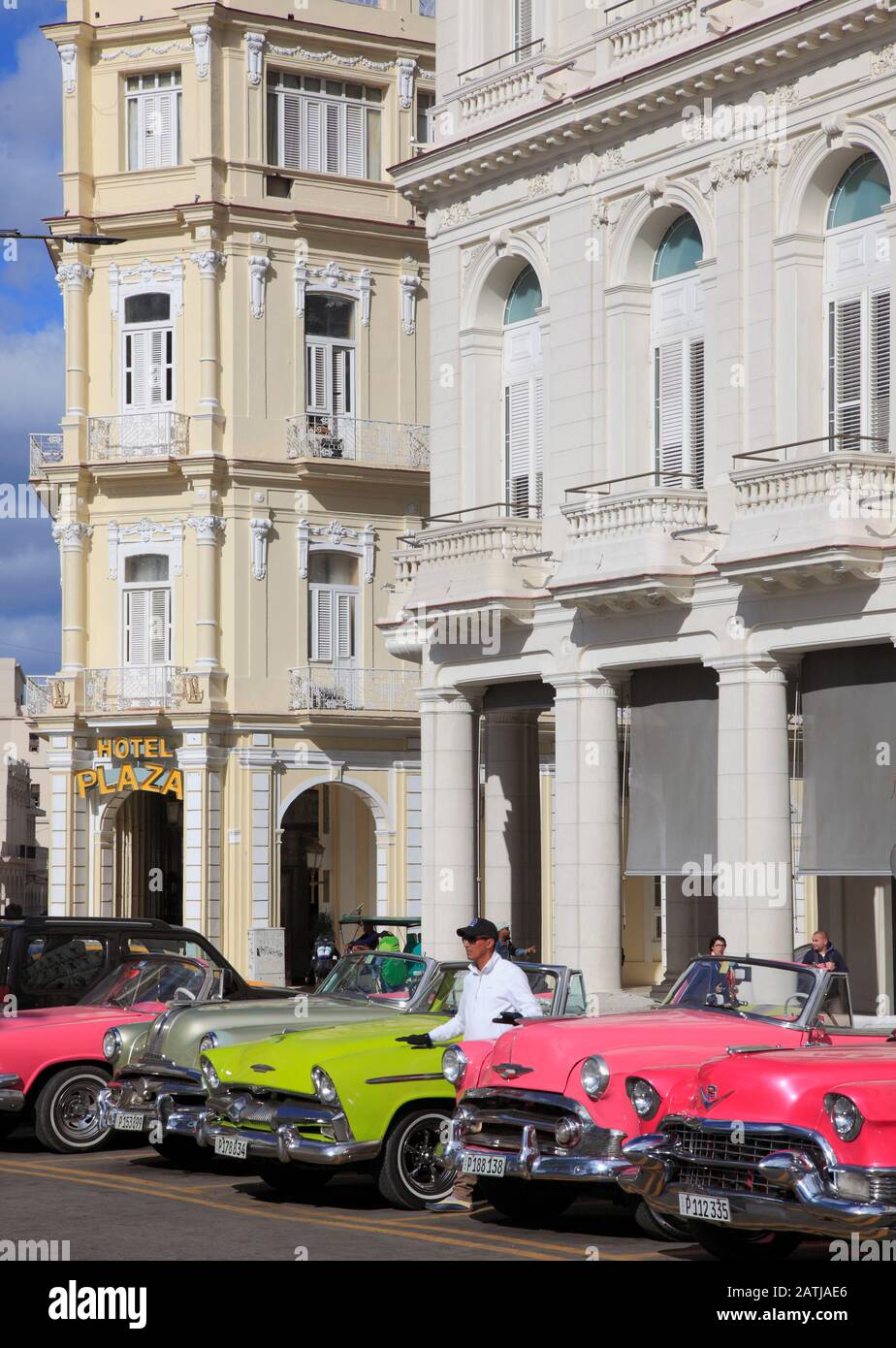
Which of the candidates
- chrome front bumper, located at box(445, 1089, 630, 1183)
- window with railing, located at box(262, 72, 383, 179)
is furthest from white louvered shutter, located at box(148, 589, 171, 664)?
chrome front bumper, located at box(445, 1089, 630, 1183)

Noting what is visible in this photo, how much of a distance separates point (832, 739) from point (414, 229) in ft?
73.1

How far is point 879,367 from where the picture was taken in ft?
78.6

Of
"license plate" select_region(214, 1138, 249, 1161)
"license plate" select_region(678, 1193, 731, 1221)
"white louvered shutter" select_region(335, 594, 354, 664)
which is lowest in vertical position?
"license plate" select_region(214, 1138, 249, 1161)

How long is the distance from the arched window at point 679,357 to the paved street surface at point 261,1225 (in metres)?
13.0

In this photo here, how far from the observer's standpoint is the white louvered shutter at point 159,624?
4275cm

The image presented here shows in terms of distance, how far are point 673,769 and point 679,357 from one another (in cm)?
506

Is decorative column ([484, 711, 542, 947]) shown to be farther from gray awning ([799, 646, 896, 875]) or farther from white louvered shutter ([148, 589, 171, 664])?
white louvered shutter ([148, 589, 171, 664])

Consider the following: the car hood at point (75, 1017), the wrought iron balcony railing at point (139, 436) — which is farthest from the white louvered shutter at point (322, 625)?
the car hood at point (75, 1017)

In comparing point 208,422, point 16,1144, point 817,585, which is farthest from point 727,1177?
point 208,422

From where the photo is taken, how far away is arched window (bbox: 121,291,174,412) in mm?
42812

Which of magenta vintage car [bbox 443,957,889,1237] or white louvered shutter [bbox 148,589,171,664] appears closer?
magenta vintage car [bbox 443,957,889,1237]

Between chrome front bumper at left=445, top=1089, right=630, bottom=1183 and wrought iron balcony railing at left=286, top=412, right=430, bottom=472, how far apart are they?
30.0 metres
